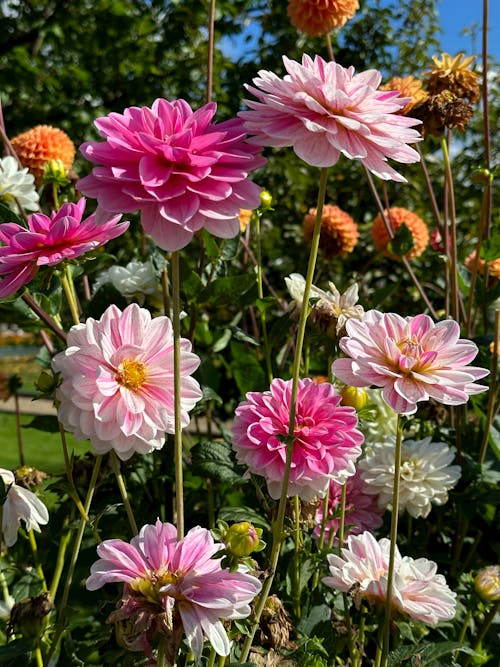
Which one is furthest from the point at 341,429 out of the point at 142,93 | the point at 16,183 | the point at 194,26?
the point at 194,26

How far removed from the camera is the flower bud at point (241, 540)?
58cm

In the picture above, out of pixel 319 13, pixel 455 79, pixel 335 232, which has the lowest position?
pixel 335 232

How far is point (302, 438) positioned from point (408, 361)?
5.1 inches

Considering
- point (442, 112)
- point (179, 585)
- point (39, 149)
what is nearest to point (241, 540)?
point (179, 585)

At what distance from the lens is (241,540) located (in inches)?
22.7

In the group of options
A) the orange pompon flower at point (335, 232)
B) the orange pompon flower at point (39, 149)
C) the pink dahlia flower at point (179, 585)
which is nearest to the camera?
the pink dahlia flower at point (179, 585)

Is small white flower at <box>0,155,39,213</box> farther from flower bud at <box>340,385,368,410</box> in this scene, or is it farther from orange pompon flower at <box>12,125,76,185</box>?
flower bud at <box>340,385,368,410</box>

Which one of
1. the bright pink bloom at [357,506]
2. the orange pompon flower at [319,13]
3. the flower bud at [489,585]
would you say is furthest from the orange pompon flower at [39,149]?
the flower bud at [489,585]

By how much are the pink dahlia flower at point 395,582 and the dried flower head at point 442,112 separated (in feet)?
1.95

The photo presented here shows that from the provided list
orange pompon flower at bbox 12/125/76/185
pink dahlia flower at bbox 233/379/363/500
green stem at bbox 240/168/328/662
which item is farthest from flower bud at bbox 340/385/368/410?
orange pompon flower at bbox 12/125/76/185

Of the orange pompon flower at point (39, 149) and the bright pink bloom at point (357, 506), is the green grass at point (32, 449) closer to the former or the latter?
the orange pompon flower at point (39, 149)

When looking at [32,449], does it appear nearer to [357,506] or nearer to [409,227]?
[409,227]

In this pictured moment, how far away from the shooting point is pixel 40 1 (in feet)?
16.9

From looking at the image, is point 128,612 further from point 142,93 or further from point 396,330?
point 142,93
